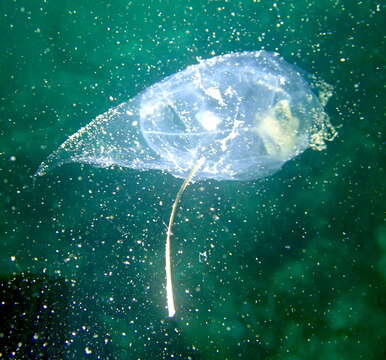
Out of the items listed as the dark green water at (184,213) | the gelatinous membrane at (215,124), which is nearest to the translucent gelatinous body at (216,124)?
the gelatinous membrane at (215,124)

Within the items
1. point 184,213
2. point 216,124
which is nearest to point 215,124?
point 216,124

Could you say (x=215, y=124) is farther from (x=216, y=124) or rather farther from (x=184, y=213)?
(x=184, y=213)

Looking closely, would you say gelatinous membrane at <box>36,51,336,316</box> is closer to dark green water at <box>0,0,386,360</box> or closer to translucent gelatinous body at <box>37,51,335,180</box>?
translucent gelatinous body at <box>37,51,335,180</box>

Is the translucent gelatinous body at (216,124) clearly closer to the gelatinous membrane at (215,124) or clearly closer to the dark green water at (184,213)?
the gelatinous membrane at (215,124)

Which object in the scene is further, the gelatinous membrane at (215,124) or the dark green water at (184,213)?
the dark green water at (184,213)

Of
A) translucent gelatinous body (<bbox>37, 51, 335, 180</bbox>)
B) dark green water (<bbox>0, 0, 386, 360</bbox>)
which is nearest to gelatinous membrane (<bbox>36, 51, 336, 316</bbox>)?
translucent gelatinous body (<bbox>37, 51, 335, 180</bbox>)

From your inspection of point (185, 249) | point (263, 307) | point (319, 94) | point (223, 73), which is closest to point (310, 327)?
point (263, 307)
